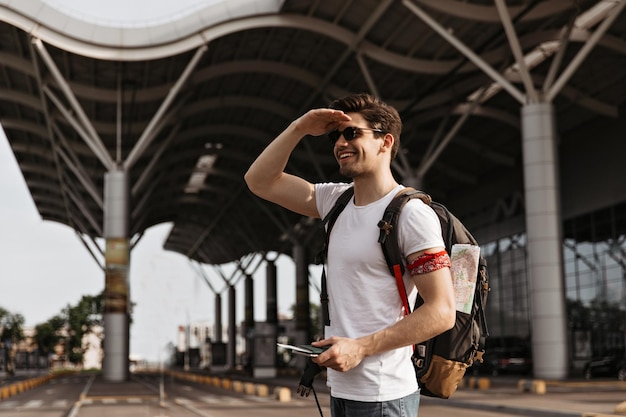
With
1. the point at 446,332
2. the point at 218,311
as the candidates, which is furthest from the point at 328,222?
the point at 218,311

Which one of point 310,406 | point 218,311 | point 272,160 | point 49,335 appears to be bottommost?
point 310,406

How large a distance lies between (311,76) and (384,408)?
42.1 meters

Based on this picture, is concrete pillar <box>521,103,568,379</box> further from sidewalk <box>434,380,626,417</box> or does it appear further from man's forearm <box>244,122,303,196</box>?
man's forearm <box>244,122,303,196</box>

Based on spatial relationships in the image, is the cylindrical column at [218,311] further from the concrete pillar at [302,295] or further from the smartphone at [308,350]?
the smartphone at [308,350]

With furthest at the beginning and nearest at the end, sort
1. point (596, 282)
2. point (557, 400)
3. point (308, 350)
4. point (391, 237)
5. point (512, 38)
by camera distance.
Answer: point (596, 282) < point (512, 38) < point (557, 400) < point (391, 237) < point (308, 350)

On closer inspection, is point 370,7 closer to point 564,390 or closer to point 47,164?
point 564,390

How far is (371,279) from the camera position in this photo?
120 inches

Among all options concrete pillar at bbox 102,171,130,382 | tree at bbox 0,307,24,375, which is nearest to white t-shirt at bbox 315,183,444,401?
concrete pillar at bbox 102,171,130,382

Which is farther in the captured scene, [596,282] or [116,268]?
[596,282]

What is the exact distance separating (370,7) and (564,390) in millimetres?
17136

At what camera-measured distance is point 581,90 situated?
46.8 metres

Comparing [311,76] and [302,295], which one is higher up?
[311,76]

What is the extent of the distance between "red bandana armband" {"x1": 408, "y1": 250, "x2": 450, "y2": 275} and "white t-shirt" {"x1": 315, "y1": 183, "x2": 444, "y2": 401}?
0.03 metres

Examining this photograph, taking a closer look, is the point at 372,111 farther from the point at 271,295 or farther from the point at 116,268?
the point at 271,295
